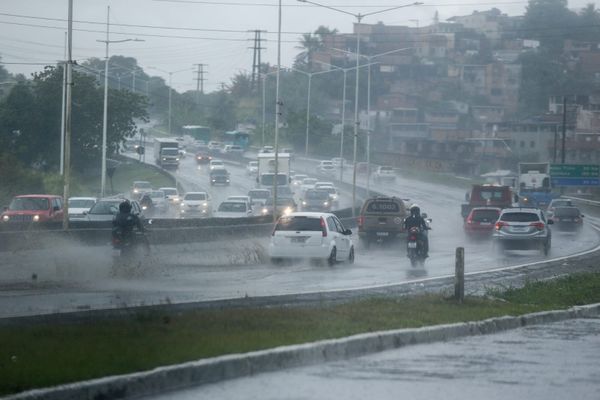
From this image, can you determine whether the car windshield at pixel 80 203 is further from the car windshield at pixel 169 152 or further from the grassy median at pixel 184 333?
the car windshield at pixel 169 152

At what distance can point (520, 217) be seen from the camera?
138 feet

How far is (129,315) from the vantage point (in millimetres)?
14617

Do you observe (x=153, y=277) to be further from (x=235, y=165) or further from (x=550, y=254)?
(x=235, y=165)

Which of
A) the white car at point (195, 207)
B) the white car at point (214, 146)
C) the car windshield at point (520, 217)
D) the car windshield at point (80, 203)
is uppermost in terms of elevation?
the white car at point (214, 146)

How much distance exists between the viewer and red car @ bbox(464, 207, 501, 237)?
172ft

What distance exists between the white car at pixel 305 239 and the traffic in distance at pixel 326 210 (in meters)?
0.03

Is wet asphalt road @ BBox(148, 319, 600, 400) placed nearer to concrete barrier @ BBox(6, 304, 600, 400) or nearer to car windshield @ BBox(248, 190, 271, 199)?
concrete barrier @ BBox(6, 304, 600, 400)

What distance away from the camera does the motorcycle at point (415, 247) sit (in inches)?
1305

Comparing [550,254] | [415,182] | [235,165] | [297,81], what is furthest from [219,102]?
[550,254]

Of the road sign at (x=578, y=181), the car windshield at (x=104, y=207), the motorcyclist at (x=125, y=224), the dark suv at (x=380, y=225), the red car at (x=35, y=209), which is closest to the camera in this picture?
the motorcyclist at (x=125, y=224)

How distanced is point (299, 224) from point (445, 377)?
20361mm

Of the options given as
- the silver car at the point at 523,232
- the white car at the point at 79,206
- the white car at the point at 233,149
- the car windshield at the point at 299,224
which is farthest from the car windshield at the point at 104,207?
the white car at the point at 233,149

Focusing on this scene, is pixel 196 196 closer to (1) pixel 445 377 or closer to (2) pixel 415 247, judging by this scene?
(2) pixel 415 247

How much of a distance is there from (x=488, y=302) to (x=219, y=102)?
16309cm
